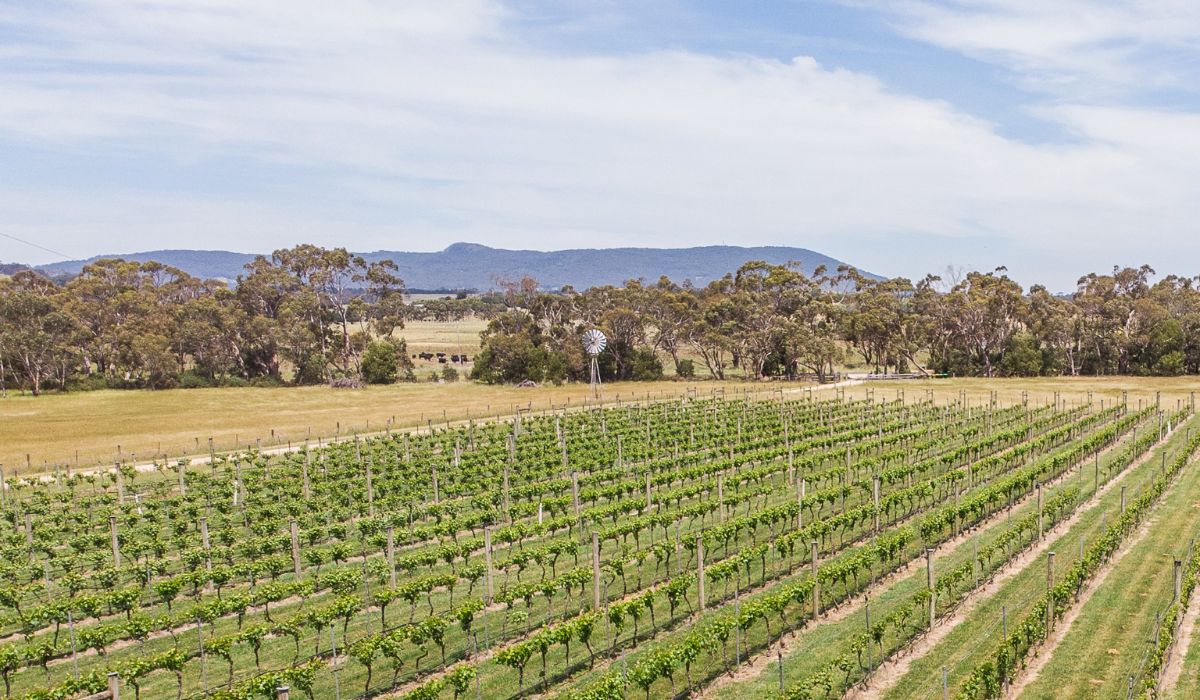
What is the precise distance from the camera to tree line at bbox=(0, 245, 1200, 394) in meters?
81.7

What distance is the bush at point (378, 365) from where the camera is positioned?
86562mm

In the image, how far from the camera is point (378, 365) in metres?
86.6

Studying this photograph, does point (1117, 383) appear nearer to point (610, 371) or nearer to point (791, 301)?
point (791, 301)

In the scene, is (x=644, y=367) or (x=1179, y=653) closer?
(x=1179, y=653)

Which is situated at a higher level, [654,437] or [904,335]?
[904,335]

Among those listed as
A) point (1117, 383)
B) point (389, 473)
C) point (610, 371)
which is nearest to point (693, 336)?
point (610, 371)

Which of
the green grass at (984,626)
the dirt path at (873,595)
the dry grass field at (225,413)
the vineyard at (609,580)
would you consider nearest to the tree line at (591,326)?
the dry grass field at (225,413)

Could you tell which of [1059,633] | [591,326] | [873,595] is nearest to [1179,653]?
[1059,633]

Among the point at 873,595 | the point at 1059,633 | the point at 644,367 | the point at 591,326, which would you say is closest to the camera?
the point at 1059,633

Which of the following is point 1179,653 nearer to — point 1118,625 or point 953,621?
point 1118,625

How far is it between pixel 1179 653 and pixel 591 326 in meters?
77.3

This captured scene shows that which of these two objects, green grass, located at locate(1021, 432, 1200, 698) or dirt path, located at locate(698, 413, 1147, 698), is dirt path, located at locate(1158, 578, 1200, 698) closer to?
green grass, located at locate(1021, 432, 1200, 698)

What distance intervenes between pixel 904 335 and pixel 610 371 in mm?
31613

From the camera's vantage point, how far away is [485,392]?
3056 inches
